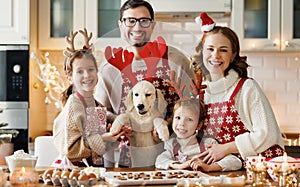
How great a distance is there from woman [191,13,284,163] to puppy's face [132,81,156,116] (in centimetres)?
23

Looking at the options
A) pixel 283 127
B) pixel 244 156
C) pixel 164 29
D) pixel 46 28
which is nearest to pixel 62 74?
pixel 46 28

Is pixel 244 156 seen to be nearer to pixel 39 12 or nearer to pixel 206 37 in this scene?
pixel 206 37

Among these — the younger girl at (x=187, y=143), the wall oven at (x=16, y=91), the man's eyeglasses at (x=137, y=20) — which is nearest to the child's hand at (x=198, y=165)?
the younger girl at (x=187, y=143)

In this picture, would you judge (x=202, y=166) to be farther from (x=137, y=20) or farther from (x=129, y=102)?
(x=137, y=20)

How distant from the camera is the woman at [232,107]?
105 inches

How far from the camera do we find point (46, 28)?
4746mm

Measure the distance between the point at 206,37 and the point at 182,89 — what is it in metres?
0.24

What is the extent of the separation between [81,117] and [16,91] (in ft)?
6.19

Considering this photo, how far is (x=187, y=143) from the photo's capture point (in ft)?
8.91

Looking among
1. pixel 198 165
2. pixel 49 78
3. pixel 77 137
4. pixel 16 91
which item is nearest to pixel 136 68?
pixel 77 137

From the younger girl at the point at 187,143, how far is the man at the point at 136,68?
9cm

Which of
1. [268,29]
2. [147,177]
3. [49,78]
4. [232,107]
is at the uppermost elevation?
[268,29]

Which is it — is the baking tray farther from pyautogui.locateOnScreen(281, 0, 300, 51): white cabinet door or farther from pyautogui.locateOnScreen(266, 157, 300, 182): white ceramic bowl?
pyautogui.locateOnScreen(281, 0, 300, 51): white cabinet door

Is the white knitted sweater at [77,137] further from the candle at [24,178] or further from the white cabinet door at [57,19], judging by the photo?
the white cabinet door at [57,19]
